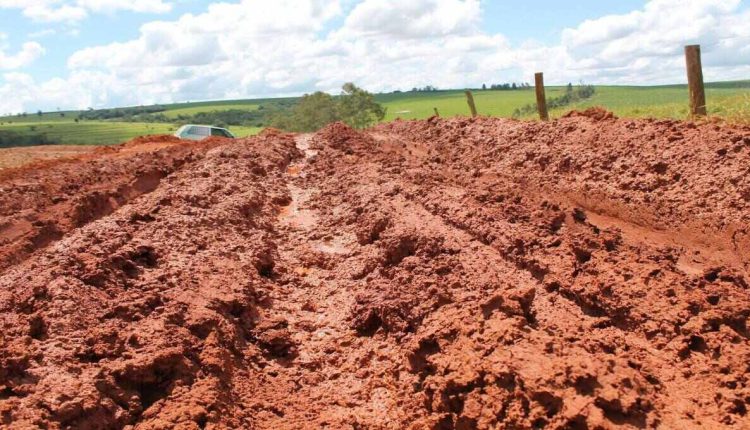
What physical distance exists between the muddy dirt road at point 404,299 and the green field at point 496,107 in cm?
301

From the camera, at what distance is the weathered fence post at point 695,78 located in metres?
10.9

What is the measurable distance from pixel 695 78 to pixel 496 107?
55.5 m

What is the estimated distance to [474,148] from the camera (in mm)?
13102

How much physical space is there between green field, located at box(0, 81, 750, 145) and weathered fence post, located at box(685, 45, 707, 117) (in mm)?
325

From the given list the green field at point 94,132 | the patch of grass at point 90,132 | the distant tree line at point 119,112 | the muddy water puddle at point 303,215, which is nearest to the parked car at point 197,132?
the muddy water puddle at point 303,215

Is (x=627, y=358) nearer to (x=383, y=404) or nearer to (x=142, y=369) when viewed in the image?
(x=383, y=404)

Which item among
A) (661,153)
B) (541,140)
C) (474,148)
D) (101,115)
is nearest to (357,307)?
(661,153)

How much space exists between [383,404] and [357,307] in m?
1.49

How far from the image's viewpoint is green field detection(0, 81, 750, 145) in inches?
487

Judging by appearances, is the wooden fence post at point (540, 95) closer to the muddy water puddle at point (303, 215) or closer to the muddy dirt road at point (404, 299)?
the muddy dirt road at point (404, 299)

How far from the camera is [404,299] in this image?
19.3 feet

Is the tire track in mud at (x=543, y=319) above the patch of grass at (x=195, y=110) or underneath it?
underneath

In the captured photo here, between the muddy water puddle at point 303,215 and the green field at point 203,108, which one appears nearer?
the muddy water puddle at point 303,215

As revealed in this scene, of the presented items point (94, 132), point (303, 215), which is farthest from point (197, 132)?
point (94, 132)
